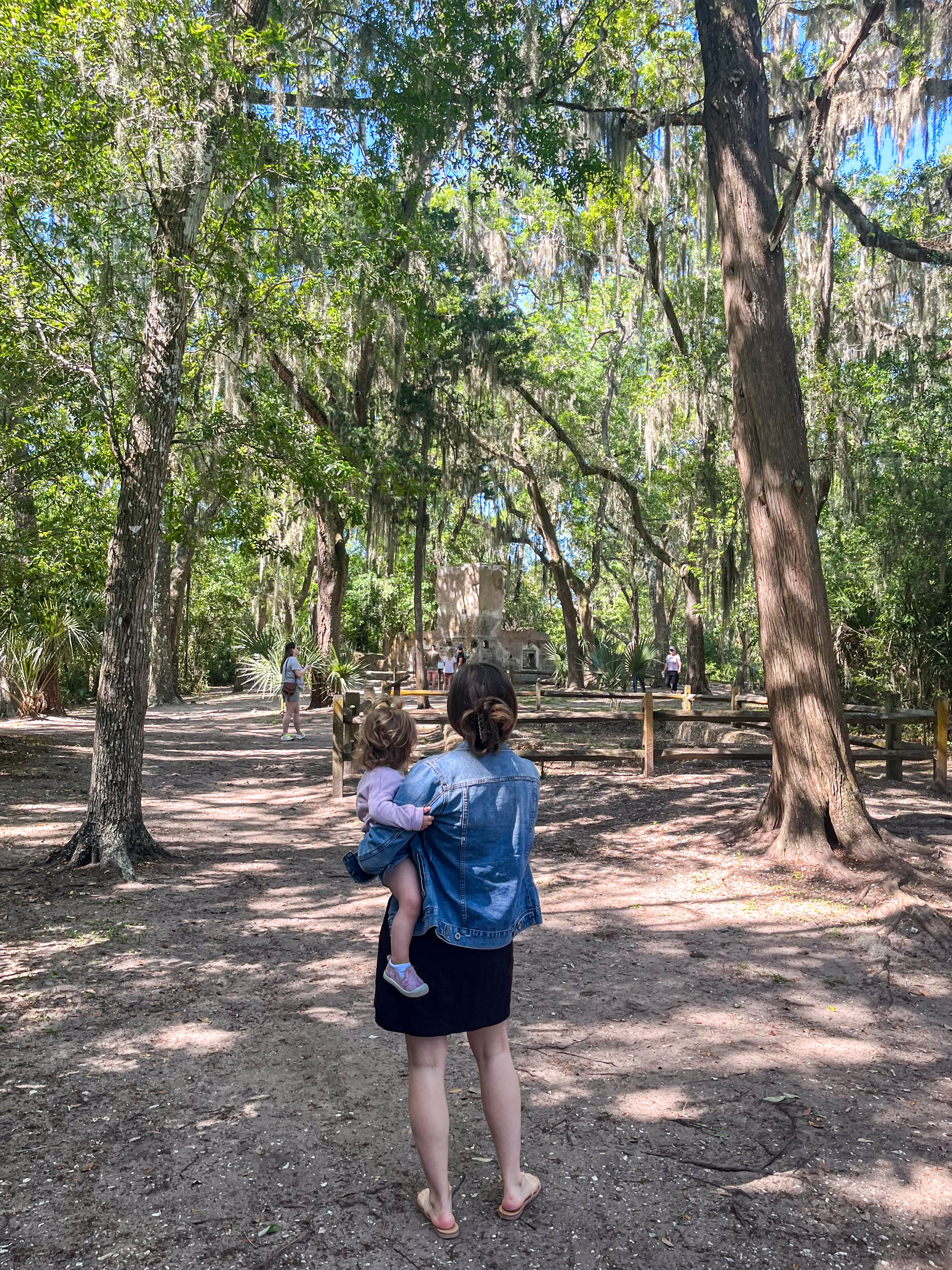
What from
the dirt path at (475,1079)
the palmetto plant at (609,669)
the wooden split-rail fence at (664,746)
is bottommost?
the dirt path at (475,1079)

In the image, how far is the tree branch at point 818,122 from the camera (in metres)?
6.95

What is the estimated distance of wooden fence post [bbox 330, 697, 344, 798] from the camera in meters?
10.0

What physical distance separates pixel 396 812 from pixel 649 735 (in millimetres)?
8535

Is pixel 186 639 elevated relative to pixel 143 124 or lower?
lower

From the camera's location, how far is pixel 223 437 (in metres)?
8.84

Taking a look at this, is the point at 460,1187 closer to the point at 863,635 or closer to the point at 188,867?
the point at 188,867

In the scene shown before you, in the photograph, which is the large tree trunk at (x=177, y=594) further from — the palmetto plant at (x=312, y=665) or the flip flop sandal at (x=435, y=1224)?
the flip flop sandal at (x=435, y=1224)

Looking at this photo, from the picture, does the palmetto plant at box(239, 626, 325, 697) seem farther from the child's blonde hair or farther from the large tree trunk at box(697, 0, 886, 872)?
the child's blonde hair

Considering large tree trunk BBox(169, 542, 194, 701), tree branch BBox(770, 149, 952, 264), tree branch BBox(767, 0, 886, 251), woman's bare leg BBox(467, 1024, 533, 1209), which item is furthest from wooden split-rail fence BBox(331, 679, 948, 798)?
large tree trunk BBox(169, 542, 194, 701)

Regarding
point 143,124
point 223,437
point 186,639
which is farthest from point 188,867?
point 186,639

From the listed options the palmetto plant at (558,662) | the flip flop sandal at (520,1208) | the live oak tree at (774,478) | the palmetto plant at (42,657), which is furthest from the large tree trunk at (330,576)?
the flip flop sandal at (520,1208)

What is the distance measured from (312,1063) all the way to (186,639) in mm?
26074

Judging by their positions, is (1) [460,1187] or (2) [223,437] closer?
(1) [460,1187]

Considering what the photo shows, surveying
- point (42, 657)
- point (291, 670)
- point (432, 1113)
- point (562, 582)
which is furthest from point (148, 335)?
point (562, 582)
